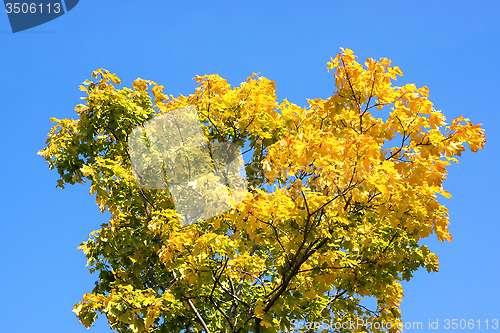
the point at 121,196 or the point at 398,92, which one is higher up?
the point at 398,92

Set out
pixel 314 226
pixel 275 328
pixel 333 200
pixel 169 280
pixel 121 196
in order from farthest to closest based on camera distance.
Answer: pixel 169 280 < pixel 121 196 < pixel 275 328 < pixel 314 226 < pixel 333 200

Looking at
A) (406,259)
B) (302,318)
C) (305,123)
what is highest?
(305,123)

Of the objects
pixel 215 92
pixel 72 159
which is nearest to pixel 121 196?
pixel 72 159

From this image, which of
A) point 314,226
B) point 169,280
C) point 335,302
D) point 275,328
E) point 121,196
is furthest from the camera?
point 335,302

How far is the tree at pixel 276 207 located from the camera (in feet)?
22.5

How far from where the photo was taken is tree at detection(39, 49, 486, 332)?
6852 millimetres

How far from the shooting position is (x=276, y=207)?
7004 mm

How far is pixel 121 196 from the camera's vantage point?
9078 mm

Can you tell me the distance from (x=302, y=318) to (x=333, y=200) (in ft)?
13.9

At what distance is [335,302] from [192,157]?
17.0ft

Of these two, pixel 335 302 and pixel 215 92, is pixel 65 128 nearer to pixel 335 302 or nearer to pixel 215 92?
pixel 215 92

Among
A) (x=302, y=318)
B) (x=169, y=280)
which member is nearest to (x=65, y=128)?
(x=169, y=280)

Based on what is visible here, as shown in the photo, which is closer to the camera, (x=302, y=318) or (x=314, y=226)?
(x=314, y=226)

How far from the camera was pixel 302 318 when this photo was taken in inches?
384
